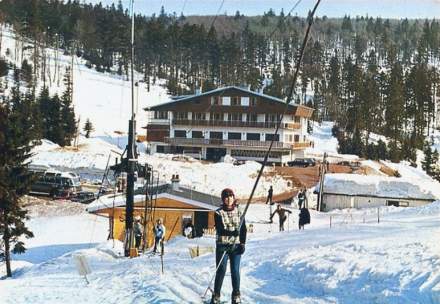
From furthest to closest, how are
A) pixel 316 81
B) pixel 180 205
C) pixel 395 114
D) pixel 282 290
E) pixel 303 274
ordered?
pixel 316 81 < pixel 395 114 < pixel 180 205 < pixel 303 274 < pixel 282 290

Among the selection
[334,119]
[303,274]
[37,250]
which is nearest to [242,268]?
[303,274]

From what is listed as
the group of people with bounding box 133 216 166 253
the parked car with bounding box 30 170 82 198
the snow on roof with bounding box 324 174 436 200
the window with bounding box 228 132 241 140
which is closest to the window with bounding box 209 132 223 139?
the window with bounding box 228 132 241 140

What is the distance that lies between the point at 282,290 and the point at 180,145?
52.9 meters

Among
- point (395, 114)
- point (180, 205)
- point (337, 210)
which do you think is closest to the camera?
point (180, 205)

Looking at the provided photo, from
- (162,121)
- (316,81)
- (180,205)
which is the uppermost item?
(316,81)

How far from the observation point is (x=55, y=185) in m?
39.9

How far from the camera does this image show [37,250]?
30.4 meters

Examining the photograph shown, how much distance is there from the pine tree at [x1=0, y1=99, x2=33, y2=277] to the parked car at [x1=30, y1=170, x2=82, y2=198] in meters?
7.73

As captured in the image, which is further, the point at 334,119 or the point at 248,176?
the point at 334,119

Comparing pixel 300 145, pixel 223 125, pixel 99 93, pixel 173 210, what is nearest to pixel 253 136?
pixel 223 125

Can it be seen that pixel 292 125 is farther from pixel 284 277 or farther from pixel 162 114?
pixel 284 277

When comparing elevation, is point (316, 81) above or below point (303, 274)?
above

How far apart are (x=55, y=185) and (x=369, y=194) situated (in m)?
21.2

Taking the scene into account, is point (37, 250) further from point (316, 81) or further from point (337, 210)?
point (316, 81)
